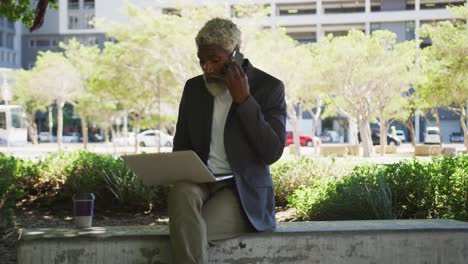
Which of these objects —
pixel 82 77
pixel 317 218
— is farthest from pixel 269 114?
pixel 82 77

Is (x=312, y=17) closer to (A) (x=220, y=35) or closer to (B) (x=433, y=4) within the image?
(B) (x=433, y=4)

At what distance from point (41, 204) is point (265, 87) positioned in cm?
724

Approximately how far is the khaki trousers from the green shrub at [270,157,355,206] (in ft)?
19.2

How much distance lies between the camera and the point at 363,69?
116ft

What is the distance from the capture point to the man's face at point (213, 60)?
3.80 metres

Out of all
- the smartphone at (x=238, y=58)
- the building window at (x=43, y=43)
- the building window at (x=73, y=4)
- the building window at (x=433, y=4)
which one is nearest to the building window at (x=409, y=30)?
the building window at (x=433, y=4)

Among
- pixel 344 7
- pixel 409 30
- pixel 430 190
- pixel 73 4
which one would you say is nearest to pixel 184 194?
pixel 430 190

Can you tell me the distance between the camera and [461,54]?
1245 inches

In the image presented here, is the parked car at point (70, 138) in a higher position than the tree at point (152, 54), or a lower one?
lower

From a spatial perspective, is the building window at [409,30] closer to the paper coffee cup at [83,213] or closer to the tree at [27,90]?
the tree at [27,90]

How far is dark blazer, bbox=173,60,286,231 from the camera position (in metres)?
3.74

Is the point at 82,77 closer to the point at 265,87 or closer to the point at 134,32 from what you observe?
the point at 134,32

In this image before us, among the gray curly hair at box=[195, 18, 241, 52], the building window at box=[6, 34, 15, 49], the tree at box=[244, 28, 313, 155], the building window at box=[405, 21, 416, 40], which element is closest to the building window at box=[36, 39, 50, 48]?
the building window at box=[6, 34, 15, 49]

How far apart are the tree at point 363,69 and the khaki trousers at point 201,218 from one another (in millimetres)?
31706
